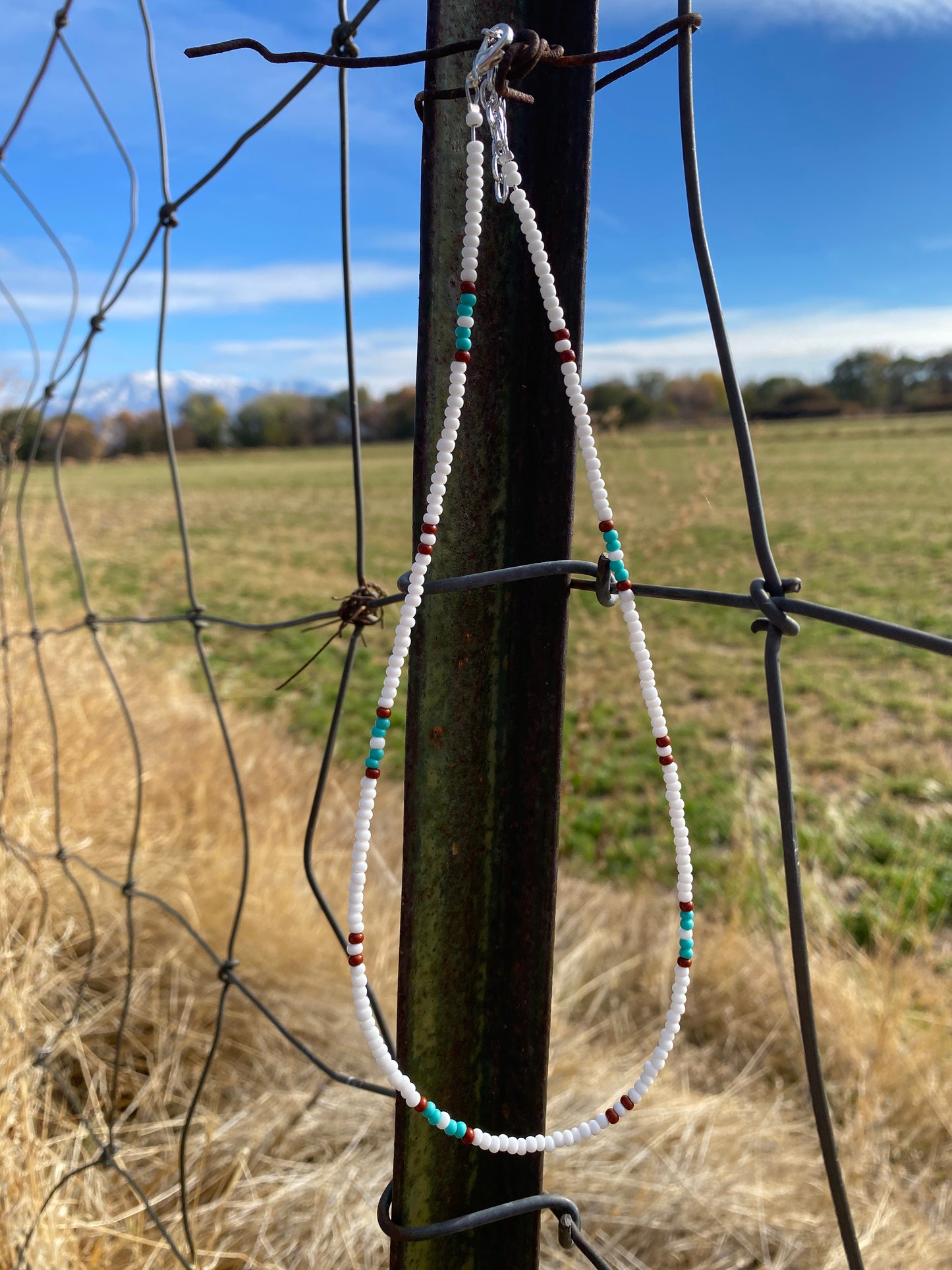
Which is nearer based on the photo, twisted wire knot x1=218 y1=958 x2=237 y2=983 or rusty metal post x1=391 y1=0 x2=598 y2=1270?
rusty metal post x1=391 y1=0 x2=598 y2=1270

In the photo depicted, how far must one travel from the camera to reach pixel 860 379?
12.3m

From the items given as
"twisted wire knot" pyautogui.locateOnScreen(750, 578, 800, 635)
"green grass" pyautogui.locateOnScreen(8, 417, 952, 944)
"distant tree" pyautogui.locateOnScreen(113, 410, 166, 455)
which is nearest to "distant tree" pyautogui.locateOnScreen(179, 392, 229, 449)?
"distant tree" pyautogui.locateOnScreen(113, 410, 166, 455)

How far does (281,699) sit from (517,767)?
4817 millimetres

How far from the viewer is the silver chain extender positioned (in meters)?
0.48

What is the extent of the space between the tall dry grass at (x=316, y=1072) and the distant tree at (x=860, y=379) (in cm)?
1089

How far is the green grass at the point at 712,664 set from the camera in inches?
111

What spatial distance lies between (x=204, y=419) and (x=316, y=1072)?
36.8m

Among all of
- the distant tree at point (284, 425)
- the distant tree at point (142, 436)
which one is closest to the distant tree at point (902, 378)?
the distant tree at point (142, 436)

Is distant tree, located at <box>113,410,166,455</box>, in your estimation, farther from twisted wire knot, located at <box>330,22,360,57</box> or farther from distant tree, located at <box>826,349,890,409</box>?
twisted wire knot, located at <box>330,22,360,57</box>

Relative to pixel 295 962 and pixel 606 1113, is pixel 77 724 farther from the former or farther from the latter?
pixel 606 1113

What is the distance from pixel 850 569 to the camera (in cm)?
863

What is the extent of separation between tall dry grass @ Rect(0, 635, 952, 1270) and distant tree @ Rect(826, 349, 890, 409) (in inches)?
429

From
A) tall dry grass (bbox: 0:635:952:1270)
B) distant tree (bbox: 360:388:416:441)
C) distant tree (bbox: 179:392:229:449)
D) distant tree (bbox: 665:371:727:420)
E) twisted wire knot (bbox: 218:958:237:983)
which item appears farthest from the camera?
distant tree (bbox: 179:392:229:449)

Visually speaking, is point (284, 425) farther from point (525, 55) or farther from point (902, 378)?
point (525, 55)
